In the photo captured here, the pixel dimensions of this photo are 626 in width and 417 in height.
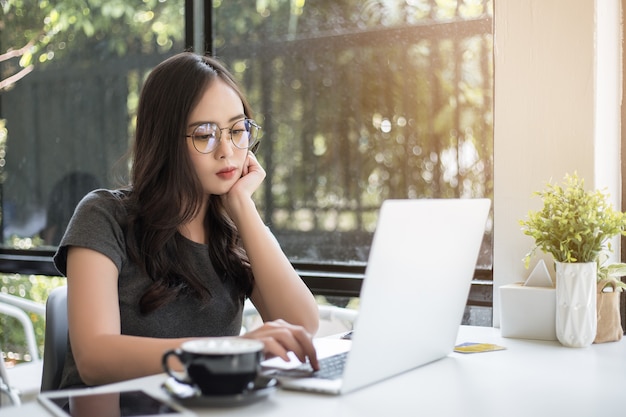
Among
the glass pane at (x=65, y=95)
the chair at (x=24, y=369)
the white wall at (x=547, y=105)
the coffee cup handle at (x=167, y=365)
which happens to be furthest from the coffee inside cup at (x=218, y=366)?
the glass pane at (x=65, y=95)

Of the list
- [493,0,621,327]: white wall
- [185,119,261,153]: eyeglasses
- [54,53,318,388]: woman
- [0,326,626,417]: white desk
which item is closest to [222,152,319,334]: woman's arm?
[54,53,318,388]: woman

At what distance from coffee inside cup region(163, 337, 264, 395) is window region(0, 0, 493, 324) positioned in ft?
4.70

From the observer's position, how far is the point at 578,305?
165 centimetres

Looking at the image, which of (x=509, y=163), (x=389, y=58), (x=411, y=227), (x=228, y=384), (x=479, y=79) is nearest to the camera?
(x=228, y=384)

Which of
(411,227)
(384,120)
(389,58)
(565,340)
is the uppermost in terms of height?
(389,58)

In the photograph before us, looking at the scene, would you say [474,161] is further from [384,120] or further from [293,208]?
[293,208]

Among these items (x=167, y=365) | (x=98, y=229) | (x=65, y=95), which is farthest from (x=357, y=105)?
(x=167, y=365)

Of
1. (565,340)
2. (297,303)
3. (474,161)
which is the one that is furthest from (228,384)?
(474,161)

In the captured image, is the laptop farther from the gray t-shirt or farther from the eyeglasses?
the eyeglasses

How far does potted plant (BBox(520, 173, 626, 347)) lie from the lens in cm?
165

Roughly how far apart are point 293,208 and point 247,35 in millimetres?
670

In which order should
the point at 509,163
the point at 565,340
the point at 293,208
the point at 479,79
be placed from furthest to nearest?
the point at 293,208, the point at 479,79, the point at 509,163, the point at 565,340

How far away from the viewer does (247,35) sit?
2.88 metres

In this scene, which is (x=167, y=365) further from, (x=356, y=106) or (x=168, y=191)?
(x=356, y=106)
